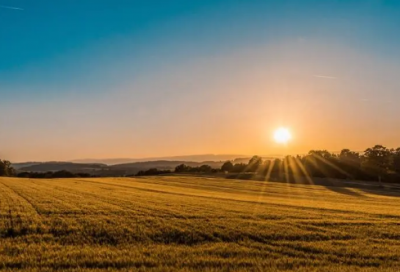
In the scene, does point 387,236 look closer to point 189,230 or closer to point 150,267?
point 189,230

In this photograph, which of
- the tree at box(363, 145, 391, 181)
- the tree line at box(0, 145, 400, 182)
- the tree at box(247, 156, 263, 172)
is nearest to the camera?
the tree line at box(0, 145, 400, 182)

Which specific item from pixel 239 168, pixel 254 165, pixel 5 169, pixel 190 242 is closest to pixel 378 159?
pixel 254 165

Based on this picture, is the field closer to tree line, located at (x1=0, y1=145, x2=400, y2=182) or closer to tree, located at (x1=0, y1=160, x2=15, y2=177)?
tree line, located at (x1=0, y1=145, x2=400, y2=182)

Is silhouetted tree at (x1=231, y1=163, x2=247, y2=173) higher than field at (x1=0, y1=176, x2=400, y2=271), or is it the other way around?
silhouetted tree at (x1=231, y1=163, x2=247, y2=173)

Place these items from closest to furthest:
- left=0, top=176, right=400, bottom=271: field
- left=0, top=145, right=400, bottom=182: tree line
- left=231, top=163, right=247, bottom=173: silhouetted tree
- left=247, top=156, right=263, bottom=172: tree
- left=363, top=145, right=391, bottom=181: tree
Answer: left=0, top=176, right=400, bottom=271: field < left=0, top=145, right=400, bottom=182: tree line < left=363, top=145, right=391, bottom=181: tree < left=247, top=156, right=263, bottom=172: tree < left=231, top=163, right=247, bottom=173: silhouetted tree

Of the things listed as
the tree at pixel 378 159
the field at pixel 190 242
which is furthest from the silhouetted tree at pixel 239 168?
the field at pixel 190 242

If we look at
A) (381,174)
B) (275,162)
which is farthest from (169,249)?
(275,162)

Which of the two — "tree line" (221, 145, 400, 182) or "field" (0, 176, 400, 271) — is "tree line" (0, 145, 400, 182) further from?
"field" (0, 176, 400, 271)

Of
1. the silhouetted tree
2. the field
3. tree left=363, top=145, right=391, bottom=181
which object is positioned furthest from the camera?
the silhouetted tree

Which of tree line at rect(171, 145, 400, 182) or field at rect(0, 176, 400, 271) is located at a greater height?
tree line at rect(171, 145, 400, 182)

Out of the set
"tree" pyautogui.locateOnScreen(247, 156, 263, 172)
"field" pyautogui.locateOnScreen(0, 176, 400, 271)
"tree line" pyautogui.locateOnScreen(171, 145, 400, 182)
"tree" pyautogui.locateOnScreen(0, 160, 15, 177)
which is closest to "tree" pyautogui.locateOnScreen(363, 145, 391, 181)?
"tree line" pyautogui.locateOnScreen(171, 145, 400, 182)

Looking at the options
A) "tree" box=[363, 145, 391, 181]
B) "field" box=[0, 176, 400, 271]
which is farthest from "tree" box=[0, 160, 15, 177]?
"field" box=[0, 176, 400, 271]

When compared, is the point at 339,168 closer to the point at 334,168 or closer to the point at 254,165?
the point at 334,168

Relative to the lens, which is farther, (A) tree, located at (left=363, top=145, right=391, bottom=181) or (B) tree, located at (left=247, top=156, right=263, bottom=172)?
(B) tree, located at (left=247, top=156, right=263, bottom=172)
